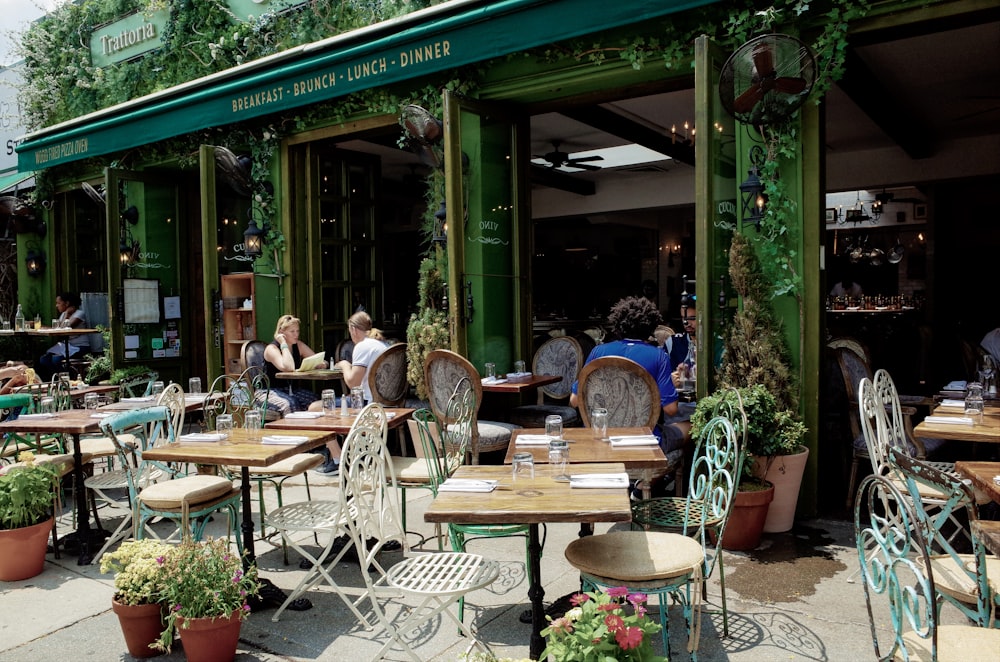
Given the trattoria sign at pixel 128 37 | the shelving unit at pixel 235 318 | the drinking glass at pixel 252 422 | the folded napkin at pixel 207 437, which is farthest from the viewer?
the trattoria sign at pixel 128 37

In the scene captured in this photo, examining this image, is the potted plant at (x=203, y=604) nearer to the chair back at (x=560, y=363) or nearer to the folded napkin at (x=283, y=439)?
the folded napkin at (x=283, y=439)

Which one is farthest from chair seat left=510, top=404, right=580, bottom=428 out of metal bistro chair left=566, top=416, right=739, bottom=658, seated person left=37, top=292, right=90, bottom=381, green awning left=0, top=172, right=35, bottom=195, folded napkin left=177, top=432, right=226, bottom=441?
green awning left=0, top=172, right=35, bottom=195

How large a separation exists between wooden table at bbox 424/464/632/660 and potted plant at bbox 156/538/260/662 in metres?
0.92

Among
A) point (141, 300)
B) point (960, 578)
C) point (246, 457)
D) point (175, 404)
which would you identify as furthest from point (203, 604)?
point (141, 300)

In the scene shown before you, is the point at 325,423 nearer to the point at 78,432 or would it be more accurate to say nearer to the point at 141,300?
the point at 78,432

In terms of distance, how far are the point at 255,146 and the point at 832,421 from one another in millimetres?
6309

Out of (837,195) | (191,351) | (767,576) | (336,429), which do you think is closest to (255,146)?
(191,351)

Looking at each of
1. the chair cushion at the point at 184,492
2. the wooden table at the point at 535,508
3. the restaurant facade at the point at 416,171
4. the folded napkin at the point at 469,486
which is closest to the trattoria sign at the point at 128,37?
the restaurant facade at the point at 416,171

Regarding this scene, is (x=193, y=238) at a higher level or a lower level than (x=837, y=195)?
lower

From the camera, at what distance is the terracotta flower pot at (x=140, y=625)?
2943mm

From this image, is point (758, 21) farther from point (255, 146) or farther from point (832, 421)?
→ point (255, 146)

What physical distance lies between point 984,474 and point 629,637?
1.78m

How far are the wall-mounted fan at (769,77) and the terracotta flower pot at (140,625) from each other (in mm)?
4156

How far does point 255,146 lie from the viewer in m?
8.00
